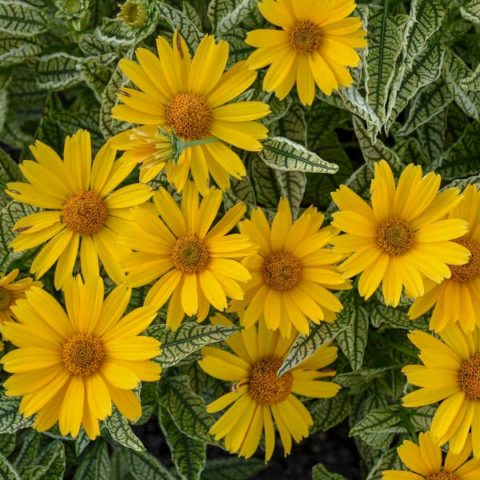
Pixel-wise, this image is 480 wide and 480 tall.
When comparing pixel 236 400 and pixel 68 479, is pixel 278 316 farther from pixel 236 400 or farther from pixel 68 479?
pixel 68 479

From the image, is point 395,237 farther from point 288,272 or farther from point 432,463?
point 432,463

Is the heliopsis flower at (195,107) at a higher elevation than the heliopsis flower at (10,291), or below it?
higher

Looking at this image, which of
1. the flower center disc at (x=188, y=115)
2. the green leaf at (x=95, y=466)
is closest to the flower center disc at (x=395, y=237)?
the flower center disc at (x=188, y=115)

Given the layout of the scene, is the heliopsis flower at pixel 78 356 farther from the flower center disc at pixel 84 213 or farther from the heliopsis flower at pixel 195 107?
the heliopsis flower at pixel 195 107

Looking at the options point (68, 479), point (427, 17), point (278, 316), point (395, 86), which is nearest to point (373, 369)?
point (278, 316)

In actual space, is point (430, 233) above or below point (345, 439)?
below
